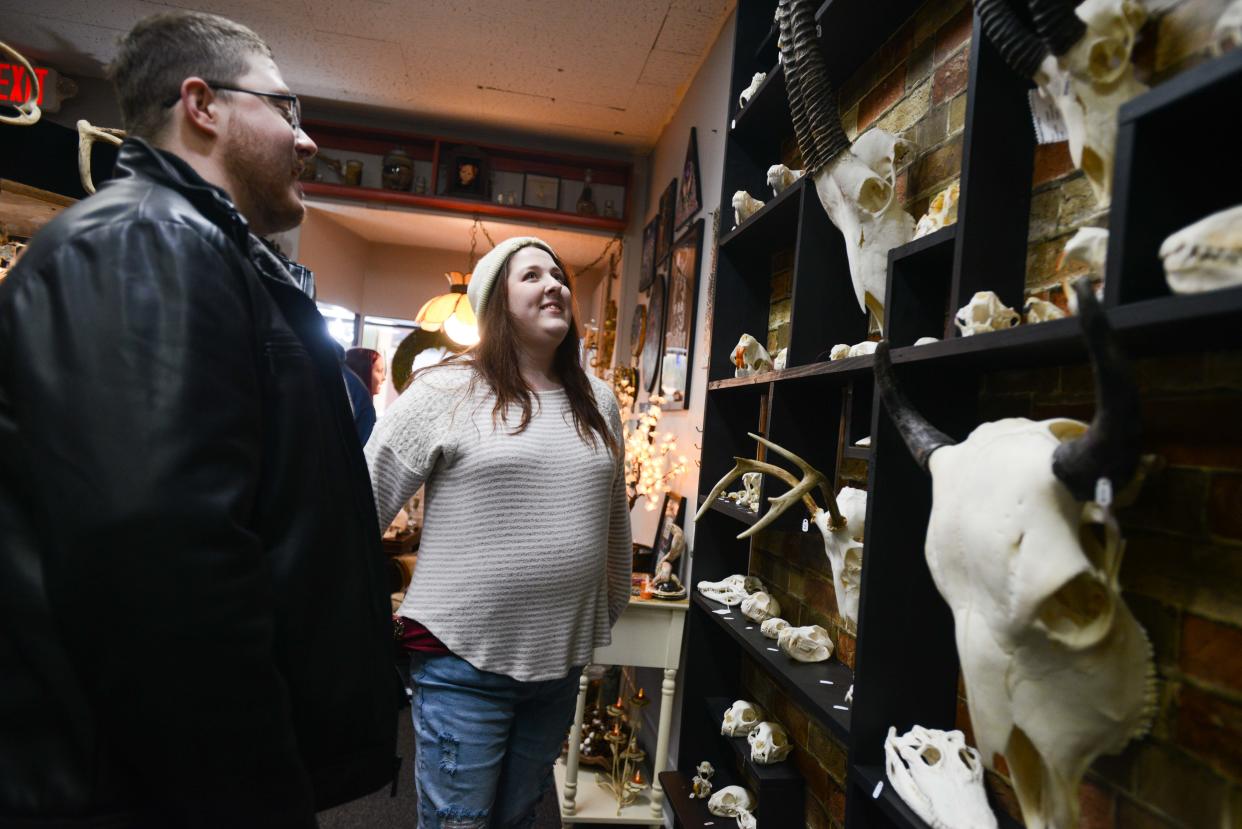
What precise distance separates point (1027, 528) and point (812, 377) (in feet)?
2.68

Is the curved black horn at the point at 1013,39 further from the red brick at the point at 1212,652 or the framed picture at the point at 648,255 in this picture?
the framed picture at the point at 648,255

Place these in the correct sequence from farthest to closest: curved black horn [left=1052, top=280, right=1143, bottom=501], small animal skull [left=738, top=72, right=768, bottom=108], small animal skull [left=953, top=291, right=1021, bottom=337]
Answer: small animal skull [left=738, top=72, right=768, bottom=108] < small animal skull [left=953, top=291, right=1021, bottom=337] < curved black horn [left=1052, top=280, right=1143, bottom=501]

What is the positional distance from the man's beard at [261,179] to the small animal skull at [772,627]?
1.38 meters

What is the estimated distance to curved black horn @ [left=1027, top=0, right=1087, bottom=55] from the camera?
779 mm

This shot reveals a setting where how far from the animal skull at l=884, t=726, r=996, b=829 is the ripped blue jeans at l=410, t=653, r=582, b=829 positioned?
0.81 meters

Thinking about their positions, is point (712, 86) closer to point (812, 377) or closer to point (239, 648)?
point (812, 377)

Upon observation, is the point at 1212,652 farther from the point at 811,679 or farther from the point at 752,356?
the point at 752,356

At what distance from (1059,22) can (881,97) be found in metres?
1.00

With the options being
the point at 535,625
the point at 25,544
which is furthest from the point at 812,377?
the point at 25,544

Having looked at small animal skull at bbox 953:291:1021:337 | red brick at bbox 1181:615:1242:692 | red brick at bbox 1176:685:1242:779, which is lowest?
red brick at bbox 1176:685:1242:779

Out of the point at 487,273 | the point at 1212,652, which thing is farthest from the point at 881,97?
the point at 1212,652

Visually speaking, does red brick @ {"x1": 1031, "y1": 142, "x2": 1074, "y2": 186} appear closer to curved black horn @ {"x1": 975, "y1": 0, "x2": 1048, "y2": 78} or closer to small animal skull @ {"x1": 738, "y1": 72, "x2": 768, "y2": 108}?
curved black horn @ {"x1": 975, "y1": 0, "x2": 1048, "y2": 78}

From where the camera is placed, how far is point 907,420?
962 mm

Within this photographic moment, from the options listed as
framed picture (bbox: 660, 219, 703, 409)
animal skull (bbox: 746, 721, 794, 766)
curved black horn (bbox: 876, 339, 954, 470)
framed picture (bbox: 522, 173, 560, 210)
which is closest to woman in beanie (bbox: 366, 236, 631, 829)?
animal skull (bbox: 746, 721, 794, 766)
